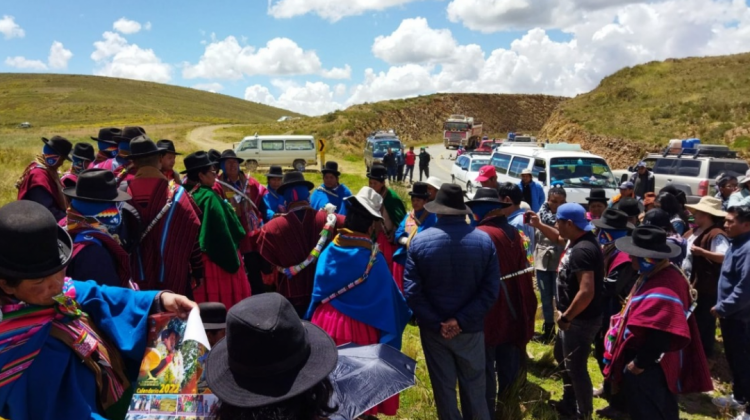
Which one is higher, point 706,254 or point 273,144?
point 273,144

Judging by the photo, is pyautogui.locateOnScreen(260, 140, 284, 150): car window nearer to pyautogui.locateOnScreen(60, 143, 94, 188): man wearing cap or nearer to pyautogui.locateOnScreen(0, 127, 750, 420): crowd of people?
pyautogui.locateOnScreen(60, 143, 94, 188): man wearing cap

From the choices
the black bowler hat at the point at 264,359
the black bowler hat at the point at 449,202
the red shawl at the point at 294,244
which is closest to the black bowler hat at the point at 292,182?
the red shawl at the point at 294,244

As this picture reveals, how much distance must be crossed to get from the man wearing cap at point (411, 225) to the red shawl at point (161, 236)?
2336 mm

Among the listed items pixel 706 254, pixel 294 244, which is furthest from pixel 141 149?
pixel 706 254

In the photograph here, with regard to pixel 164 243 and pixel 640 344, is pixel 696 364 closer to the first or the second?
pixel 640 344

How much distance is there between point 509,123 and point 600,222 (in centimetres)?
7246

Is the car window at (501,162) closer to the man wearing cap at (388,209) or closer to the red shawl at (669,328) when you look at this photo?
the man wearing cap at (388,209)

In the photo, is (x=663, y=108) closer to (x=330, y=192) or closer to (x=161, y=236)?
(x=330, y=192)

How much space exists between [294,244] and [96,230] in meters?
1.80

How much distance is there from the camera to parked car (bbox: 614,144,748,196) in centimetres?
1313

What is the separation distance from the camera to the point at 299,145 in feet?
87.9

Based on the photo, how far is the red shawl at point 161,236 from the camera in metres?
3.56

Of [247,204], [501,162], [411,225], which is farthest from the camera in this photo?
[501,162]

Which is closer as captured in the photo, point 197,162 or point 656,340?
point 656,340
